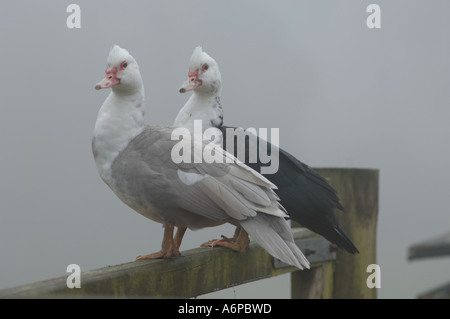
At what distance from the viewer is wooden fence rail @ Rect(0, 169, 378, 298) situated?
187 cm

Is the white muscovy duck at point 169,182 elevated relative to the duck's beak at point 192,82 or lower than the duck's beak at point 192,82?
lower

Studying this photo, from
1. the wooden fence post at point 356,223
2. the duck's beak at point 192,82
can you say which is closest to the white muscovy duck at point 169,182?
the duck's beak at point 192,82

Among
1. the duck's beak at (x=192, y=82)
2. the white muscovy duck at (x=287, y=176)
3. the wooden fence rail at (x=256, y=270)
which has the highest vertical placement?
the duck's beak at (x=192, y=82)

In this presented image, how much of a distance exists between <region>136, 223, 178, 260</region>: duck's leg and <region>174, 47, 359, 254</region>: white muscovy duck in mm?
658

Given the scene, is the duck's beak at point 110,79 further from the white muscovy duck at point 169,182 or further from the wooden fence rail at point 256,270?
the wooden fence rail at point 256,270

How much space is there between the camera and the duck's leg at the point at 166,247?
7.52 ft

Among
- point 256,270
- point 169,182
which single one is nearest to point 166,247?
point 169,182

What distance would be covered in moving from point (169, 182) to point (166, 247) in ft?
0.84

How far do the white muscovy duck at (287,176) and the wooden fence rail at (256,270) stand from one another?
26 centimetres

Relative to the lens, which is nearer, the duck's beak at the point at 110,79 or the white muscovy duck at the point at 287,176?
the duck's beak at the point at 110,79

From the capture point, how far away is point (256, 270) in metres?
2.74

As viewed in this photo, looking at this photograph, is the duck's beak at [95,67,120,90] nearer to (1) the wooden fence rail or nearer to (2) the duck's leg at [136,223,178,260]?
(2) the duck's leg at [136,223,178,260]

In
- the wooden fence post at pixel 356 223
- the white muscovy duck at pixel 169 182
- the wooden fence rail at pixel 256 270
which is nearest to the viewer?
the wooden fence rail at pixel 256 270

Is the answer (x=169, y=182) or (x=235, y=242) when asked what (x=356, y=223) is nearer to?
(x=235, y=242)
